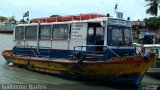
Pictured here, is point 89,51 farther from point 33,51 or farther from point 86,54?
point 33,51

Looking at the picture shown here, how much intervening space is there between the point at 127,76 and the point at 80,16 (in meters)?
4.10

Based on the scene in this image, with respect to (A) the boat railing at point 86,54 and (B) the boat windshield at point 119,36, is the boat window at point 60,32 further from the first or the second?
(B) the boat windshield at point 119,36

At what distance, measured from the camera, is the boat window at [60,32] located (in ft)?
56.0

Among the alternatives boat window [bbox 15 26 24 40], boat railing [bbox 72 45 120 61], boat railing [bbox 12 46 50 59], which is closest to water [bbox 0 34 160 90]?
boat railing [bbox 12 46 50 59]

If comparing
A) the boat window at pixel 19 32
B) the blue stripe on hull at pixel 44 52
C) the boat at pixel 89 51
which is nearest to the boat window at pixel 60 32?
the boat at pixel 89 51

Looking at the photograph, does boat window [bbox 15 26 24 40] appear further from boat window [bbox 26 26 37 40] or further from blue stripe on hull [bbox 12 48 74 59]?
blue stripe on hull [bbox 12 48 74 59]

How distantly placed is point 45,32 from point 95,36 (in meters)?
3.39

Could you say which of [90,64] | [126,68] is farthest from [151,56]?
[90,64]

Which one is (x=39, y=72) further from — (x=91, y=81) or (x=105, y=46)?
(x=105, y=46)

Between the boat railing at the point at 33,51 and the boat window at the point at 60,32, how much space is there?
34.9 inches

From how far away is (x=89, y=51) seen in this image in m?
15.6

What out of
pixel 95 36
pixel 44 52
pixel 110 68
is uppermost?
pixel 95 36

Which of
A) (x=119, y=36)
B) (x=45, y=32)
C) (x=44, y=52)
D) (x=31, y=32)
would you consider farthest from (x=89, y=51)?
(x=31, y=32)

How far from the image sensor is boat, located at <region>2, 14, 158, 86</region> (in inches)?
575
